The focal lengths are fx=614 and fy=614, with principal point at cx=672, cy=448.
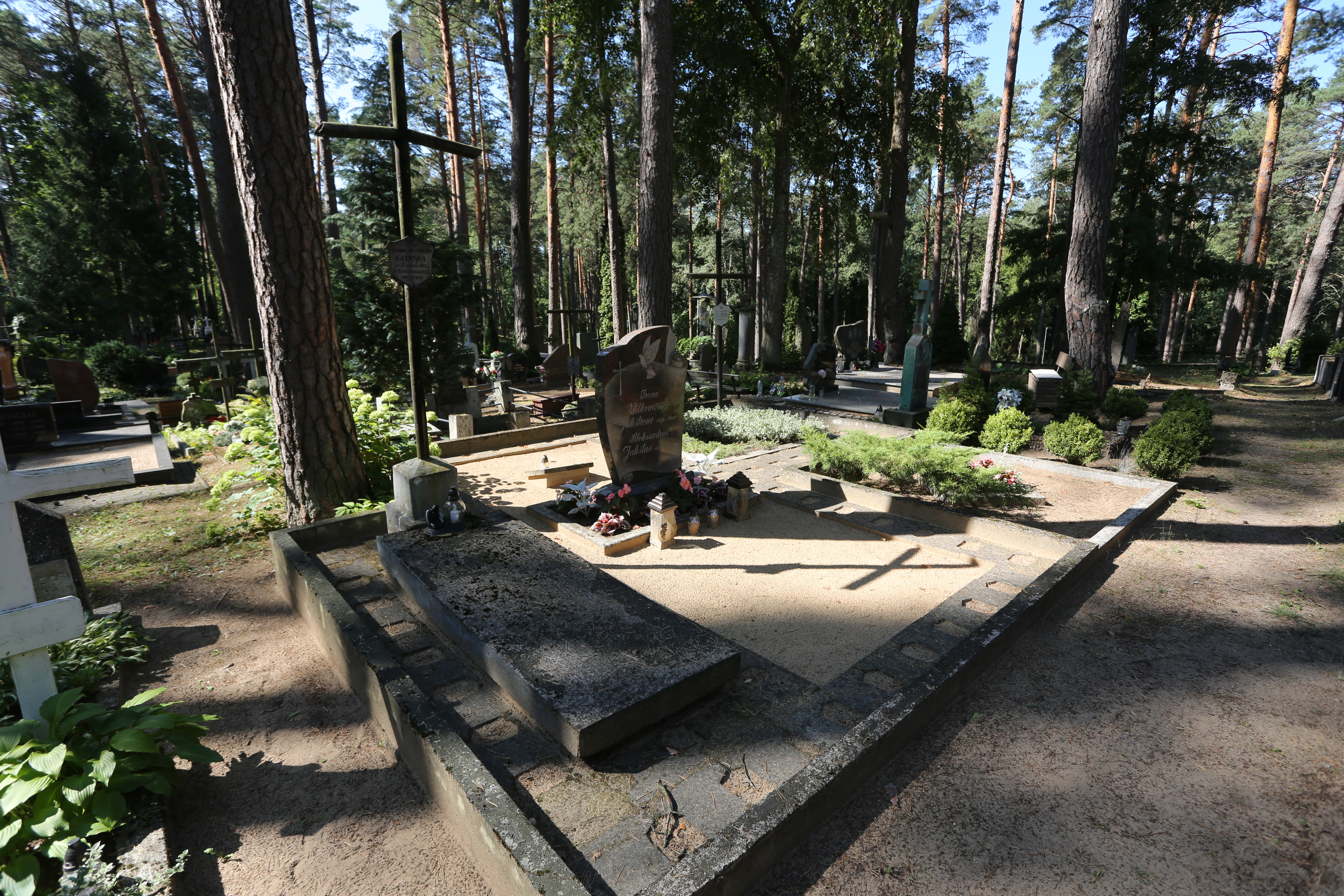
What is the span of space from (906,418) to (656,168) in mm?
5939

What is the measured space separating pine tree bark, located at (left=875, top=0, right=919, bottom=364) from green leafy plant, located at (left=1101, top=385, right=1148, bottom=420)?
7.61m

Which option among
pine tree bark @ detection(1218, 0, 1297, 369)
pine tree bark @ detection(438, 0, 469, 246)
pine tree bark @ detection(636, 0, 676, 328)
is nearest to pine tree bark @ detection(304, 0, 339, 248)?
pine tree bark @ detection(438, 0, 469, 246)

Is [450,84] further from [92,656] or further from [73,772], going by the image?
[73,772]

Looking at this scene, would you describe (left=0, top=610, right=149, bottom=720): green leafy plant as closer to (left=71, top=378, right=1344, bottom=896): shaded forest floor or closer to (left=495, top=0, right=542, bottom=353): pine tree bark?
(left=71, top=378, right=1344, bottom=896): shaded forest floor

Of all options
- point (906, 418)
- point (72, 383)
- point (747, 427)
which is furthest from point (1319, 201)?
point (72, 383)

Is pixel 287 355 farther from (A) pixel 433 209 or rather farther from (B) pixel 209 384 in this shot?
(A) pixel 433 209

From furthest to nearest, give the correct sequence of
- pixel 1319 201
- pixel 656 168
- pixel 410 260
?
pixel 1319 201
pixel 656 168
pixel 410 260

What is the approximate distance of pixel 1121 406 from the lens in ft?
33.6

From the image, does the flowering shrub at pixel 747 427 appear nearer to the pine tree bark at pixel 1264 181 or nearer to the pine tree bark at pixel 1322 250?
the pine tree bark at pixel 1264 181

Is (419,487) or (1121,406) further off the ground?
(419,487)

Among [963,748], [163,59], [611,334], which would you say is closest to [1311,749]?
[963,748]

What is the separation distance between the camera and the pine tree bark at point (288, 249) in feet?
15.9

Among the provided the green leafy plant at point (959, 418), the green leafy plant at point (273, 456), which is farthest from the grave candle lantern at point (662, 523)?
the green leafy plant at point (959, 418)

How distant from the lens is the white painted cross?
226cm
